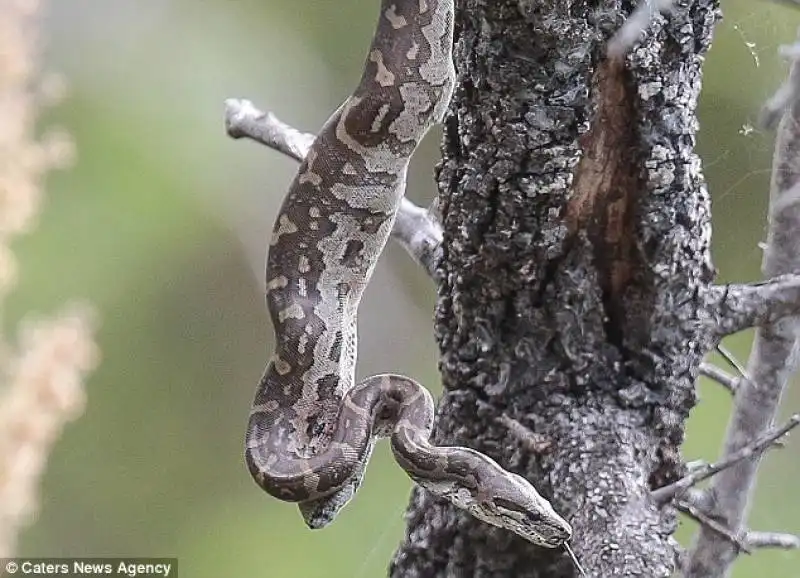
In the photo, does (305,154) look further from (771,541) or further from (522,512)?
(771,541)

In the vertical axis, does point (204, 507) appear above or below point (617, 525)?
below

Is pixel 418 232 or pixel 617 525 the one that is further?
pixel 418 232

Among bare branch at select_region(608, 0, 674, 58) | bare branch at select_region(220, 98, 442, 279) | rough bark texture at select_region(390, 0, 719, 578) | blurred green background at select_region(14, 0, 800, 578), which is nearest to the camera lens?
bare branch at select_region(608, 0, 674, 58)

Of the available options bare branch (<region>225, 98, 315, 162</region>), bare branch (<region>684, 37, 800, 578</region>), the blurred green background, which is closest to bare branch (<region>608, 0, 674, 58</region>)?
bare branch (<region>684, 37, 800, 578</region>)

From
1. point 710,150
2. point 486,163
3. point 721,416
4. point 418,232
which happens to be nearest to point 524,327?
point 486,163

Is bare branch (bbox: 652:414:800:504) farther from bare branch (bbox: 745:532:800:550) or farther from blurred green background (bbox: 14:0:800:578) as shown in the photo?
blurred green background (bbox: 14:0:800:578)

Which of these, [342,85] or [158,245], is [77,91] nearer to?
[158,245]
